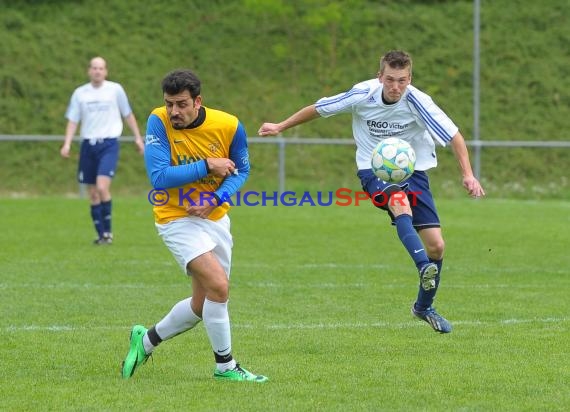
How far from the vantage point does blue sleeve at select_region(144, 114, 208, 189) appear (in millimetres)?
6180

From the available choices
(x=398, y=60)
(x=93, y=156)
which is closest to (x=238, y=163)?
(x=398, y=60)

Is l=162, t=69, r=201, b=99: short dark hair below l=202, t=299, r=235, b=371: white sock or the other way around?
the other way around

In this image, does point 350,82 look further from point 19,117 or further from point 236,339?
point 236,339

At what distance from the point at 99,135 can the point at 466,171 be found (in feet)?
23.9

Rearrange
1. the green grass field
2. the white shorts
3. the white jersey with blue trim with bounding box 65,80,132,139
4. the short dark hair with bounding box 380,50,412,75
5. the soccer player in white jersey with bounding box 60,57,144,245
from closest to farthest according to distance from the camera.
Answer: the green grass field, the white shorts, the short dark hair with bounding box 380,50,412,75, the soccer player in white jersey with bounding box 60,57,144,245, the white jersey with blue trim with bounding box 65,80,132,139

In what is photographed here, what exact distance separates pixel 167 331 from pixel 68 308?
271cm

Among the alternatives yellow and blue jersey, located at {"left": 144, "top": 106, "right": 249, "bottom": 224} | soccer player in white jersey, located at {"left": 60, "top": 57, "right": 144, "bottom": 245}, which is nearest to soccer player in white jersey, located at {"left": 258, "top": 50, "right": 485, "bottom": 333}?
yellow and blue jersey, located at {"left": 144, "top": 106, "right": 249, "bottom": 224}

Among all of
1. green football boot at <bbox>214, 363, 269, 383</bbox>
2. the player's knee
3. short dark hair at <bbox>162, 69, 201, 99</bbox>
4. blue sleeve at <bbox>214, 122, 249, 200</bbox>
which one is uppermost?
short dark hair at <bbox>162, 69, 201, 99</bbox>

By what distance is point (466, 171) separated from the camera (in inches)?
311

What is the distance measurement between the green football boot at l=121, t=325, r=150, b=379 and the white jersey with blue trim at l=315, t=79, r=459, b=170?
2616 millimetres

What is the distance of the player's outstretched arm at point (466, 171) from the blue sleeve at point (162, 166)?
7.58 feet

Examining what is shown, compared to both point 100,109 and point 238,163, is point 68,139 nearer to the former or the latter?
point 100,109

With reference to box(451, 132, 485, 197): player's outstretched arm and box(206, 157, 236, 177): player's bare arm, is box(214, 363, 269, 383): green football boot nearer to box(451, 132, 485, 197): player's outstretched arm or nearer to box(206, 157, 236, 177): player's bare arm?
box(206, 157, 236, 177): player's bare arm

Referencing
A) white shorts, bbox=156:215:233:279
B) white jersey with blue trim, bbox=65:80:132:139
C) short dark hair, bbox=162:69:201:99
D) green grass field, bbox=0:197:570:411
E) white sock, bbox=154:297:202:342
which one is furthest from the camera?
white jersey with blue trim, bbox=65:80:132:139
